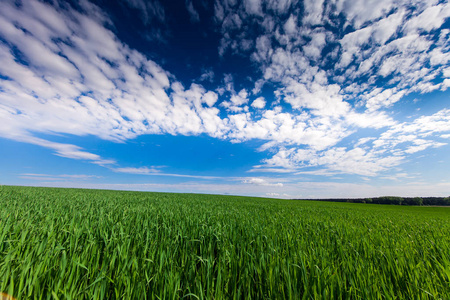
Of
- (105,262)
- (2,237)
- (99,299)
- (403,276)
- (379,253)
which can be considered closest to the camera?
(99,299)

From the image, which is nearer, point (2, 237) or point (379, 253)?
point (2, 237)

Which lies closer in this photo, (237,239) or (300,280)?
(300,280)

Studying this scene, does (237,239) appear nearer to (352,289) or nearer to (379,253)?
(352,289)

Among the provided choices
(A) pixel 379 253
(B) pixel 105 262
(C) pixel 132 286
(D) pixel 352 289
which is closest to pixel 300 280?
(D) pixel 352 289

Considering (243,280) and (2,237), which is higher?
(2,237)

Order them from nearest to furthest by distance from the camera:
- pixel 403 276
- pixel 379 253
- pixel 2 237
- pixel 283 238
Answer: pixel 403 276, pixel 2 237, pixel 379 253, pixel 283 238

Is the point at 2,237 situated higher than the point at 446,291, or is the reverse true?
the point at 2,237

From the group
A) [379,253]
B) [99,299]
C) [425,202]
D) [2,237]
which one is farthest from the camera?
[425,202]

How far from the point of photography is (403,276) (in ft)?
7.18

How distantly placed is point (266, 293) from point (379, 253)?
2.62 meters

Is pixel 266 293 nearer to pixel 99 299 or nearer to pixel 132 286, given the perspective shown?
pixel 132 286

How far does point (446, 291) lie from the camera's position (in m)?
1.89

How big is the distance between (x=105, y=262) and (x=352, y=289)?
2816mm

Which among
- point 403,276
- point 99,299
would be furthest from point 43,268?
point 403,276
